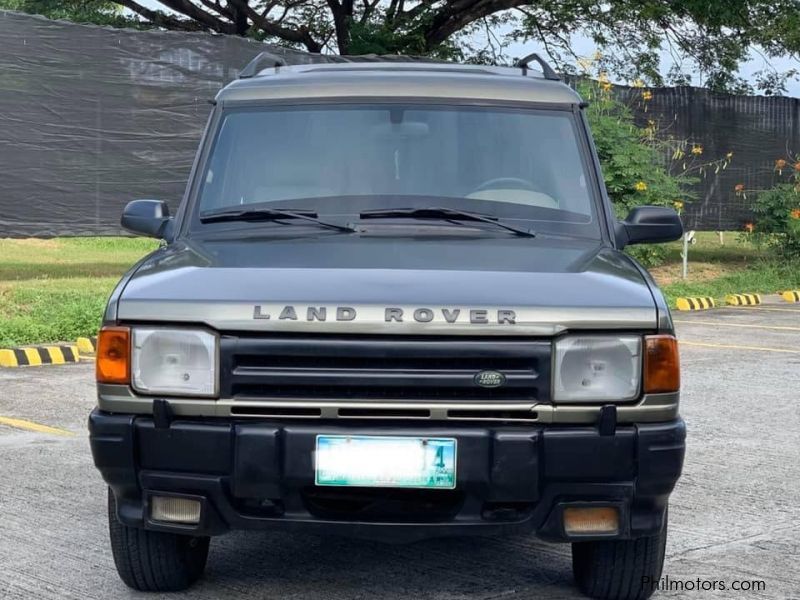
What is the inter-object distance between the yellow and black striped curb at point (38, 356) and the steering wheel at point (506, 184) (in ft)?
21.9

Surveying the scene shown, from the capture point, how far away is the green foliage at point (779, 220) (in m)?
20.7

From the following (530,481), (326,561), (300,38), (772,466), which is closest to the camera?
(530,481)

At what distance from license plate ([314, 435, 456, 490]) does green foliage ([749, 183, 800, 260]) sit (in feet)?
56.2

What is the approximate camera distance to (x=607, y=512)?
4391 mm

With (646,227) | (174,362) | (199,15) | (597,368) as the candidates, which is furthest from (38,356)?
(199,15)

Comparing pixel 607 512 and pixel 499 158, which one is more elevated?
pixel 499 158

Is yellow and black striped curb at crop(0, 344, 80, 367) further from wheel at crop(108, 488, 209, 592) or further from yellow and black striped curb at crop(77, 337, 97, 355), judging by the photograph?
wheel at crop(108, 488, 209, 592)

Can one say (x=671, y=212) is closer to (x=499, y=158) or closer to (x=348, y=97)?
(x=499, y=158)

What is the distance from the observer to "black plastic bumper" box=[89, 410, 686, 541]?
4242 millimetres

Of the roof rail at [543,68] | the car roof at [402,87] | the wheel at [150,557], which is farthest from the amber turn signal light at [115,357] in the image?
the roof rail at [543,68]

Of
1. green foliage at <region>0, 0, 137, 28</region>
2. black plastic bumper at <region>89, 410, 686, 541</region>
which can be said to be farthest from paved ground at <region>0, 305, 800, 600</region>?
green foliage at <region>0, 0, 137, 28</region>

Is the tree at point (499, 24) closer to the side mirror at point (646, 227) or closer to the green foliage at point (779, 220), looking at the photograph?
the green foliage at point (779, 220)

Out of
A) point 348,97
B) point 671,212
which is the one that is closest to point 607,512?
point 671,212

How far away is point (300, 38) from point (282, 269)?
21.4 m
